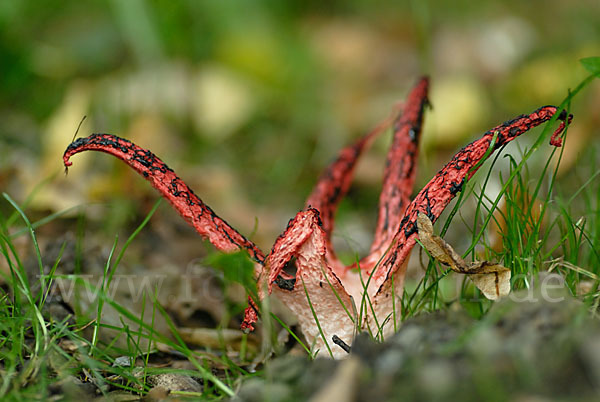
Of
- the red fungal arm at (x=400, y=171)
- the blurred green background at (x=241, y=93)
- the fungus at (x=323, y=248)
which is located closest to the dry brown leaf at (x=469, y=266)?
the fungus at (x=323, y=248)

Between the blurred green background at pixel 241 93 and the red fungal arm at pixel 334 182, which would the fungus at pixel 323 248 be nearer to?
the red fungal arm at pixel 334 182

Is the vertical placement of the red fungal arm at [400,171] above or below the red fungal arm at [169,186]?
above

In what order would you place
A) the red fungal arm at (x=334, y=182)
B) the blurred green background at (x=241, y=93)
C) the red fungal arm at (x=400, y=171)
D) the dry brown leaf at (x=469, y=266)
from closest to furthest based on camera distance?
1. the dry brown leaf at (x=469, y=266)
2. the red fungal arm at (x=400, y=171)
3. the red fungal arm at (x=334, y=182)
4. the blurred green background at (x=241, y=93)

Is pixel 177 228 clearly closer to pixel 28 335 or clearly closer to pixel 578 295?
pixel 28 335

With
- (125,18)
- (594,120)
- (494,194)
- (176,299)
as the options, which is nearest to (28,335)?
(176,299)

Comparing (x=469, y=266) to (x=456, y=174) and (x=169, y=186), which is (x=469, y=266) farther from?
(x=169, y=186)

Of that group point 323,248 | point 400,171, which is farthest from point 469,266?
point 400,171
